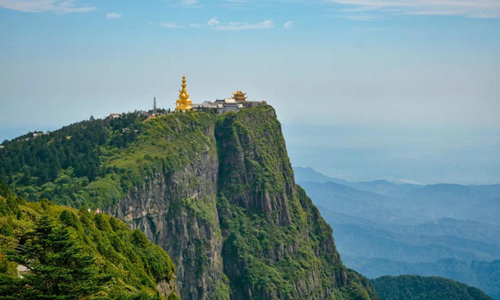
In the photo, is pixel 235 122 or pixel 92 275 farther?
pixel 235 122

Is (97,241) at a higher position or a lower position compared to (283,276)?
higher

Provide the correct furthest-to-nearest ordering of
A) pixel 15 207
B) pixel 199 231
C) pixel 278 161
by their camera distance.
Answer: pixel 278 161
pixel 199 231
pixel 15 207

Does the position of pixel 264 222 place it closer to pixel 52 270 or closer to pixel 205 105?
pixel 205 105

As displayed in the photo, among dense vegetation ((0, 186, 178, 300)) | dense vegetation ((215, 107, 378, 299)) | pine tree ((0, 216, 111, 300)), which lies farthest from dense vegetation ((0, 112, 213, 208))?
pine tree ((0, 216, 111, 300))

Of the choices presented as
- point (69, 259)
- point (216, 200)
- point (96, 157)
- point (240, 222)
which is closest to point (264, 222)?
point (240, 222)

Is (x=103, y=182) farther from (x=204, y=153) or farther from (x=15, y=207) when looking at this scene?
(x=15, y=207)

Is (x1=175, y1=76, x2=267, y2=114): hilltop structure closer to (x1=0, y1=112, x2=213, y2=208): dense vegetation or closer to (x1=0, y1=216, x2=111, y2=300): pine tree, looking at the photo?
(x1=0, y1=112, x2=213, y2=208): dense vegetation

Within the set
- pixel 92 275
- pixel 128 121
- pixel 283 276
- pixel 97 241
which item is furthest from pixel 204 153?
pixel 92 275
